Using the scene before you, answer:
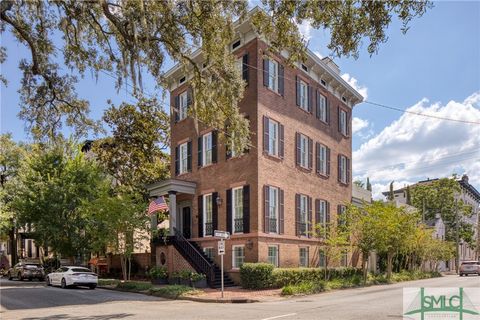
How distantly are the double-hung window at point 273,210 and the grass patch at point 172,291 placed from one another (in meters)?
5.74

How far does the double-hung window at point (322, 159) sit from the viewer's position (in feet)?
103

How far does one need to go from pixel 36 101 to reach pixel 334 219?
21.9m

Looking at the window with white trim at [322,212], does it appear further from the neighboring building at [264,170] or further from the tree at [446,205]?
the tree at [446,205]

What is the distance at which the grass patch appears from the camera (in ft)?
68.0

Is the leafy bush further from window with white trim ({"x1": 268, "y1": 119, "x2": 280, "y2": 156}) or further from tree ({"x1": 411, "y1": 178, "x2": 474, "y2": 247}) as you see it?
tree ({"x1": 411, "y1": 178, "x2": 474, "y2": 247})

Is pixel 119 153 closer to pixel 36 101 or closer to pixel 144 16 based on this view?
pixel 36 101

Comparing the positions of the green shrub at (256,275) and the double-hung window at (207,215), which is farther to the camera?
the double-hung window at (207,215)

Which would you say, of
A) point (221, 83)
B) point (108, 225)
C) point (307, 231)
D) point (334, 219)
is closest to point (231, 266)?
point (307, 231)

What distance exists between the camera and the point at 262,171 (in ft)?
81.3

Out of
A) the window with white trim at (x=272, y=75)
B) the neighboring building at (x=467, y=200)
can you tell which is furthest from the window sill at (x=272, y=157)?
the neighboring building at (x=467, y=200)

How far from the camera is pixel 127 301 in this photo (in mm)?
19141

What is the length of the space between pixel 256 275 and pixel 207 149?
902cm

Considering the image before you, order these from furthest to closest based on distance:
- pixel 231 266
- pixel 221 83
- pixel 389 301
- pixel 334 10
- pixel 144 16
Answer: pixel 231 266, pixel 389 301, pixel 221 83, pixel 144 16, pixel 334 10

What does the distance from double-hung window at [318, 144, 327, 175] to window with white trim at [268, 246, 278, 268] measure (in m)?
7.73
